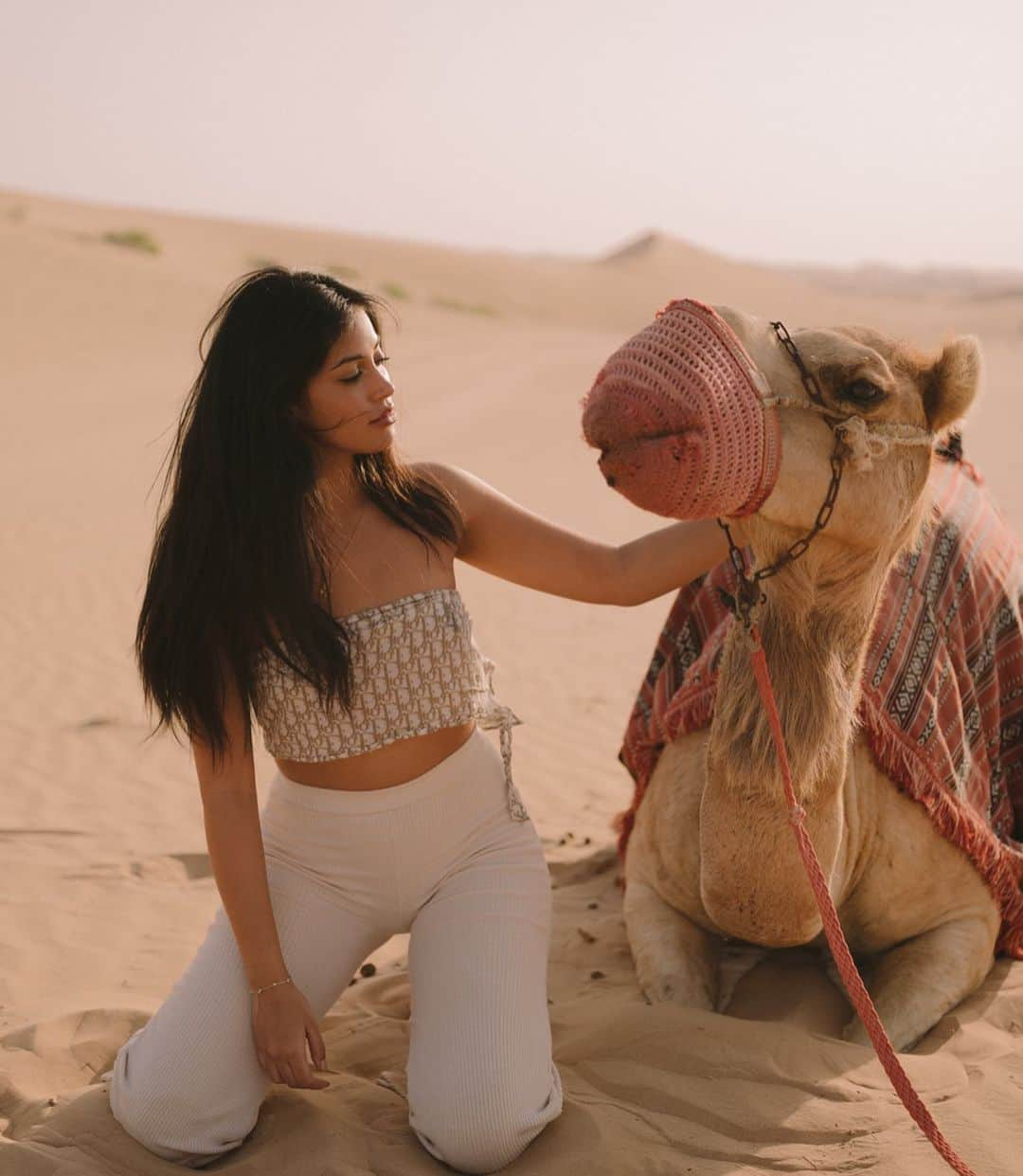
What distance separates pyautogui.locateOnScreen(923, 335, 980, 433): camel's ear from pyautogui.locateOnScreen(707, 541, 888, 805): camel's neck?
0.89 ft

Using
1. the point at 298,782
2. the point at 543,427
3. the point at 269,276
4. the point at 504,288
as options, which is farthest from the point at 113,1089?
the point at 504,288

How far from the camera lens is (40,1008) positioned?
11.6 ft

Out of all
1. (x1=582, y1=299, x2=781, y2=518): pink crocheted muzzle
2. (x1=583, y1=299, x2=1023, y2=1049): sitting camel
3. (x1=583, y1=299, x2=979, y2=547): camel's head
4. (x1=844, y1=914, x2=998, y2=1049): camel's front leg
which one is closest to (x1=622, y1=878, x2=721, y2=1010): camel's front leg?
(x1=583, y1=299, x2=1023, y2=1049): sitting camel

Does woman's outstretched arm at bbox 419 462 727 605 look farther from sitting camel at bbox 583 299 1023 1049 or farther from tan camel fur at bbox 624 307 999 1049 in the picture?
tan camel fur at bbox 624 307 999 1049

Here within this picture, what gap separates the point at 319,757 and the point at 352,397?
0.73 metres

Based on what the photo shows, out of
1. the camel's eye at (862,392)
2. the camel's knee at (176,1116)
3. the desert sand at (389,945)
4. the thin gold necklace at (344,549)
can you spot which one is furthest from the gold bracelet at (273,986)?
the camel's eye at (862,392)

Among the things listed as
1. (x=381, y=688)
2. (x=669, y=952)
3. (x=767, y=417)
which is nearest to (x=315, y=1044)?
(x=381, y=688)

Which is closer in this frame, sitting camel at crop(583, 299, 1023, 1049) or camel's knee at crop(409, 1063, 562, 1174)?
sitting camel at crop(583, 299, 1023, 1049)

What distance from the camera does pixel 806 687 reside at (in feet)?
8.19

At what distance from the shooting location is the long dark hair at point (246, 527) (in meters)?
2.75

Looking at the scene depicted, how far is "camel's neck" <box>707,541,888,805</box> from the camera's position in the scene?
2477 millimetres

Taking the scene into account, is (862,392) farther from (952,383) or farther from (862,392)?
(952,383)

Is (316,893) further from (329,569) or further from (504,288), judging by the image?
(504,288)

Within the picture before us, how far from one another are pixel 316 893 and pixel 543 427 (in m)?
14.0
